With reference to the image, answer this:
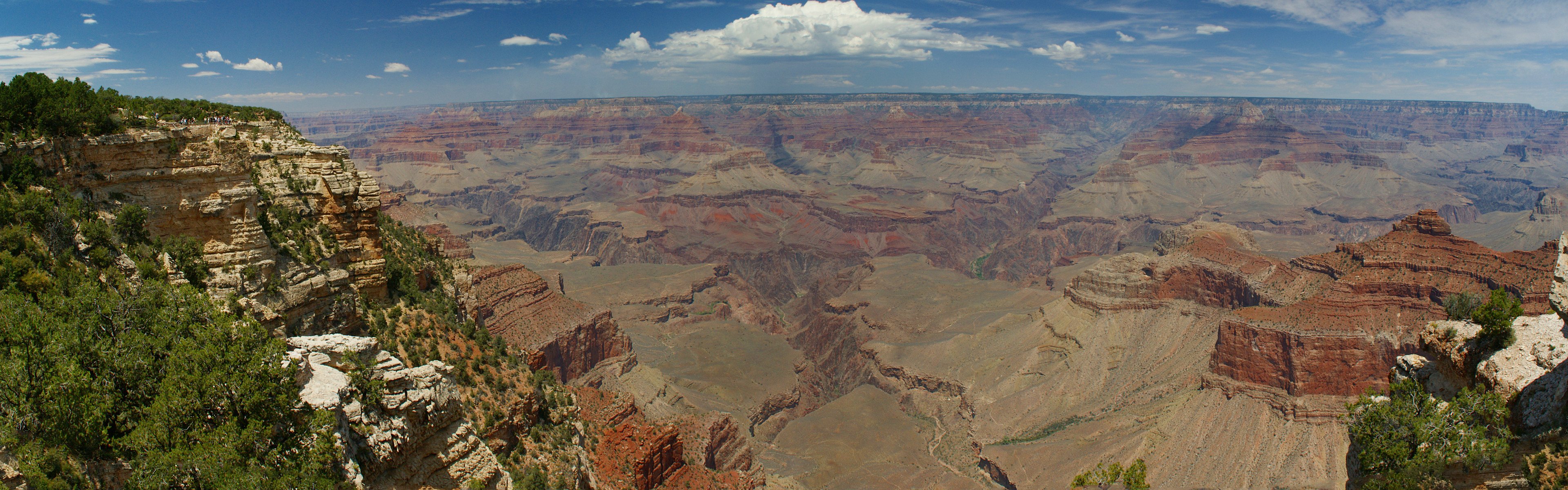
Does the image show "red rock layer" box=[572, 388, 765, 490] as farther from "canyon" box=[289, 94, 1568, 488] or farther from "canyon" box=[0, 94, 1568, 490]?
"canyon" box=[289, 94, 1568, 488]

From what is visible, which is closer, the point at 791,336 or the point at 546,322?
the point at 546,322

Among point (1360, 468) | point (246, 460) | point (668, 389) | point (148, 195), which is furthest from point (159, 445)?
point (668, 389)

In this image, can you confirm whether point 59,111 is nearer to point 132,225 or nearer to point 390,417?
point 132,225

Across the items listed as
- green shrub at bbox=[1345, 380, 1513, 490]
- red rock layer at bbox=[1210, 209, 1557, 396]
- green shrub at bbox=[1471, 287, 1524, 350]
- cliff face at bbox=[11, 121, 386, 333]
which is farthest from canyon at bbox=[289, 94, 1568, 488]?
cliff face at bbox=[11, 121, 386, 333]

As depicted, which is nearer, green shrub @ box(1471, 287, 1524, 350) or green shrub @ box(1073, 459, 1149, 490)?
green shrub @ box(1471, 287, 1524, 350)

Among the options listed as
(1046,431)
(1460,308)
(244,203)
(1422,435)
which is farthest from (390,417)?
(1046,431)

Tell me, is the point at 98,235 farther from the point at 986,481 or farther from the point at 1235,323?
the point at 1235,323
